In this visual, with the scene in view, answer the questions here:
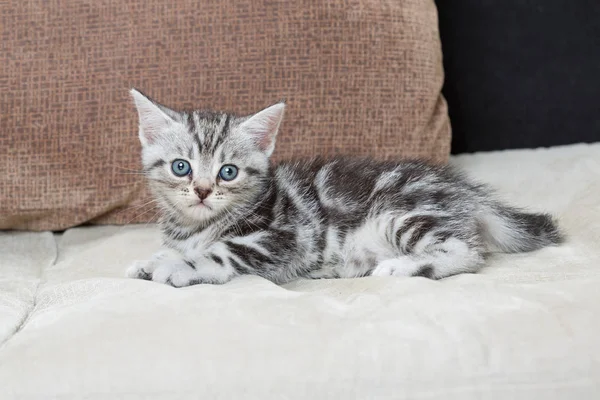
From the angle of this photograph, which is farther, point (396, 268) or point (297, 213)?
point (297, 213)

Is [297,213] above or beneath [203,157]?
beneath

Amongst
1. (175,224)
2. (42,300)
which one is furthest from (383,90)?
(42,300)

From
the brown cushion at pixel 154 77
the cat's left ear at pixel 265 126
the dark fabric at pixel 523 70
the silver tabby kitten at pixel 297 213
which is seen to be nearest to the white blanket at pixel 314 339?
the silver tabby kitten at pixel 297 213

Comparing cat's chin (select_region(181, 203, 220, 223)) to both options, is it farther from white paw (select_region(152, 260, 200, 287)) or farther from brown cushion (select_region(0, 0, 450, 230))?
brown cushion (select_region(0, 0, 450, 230))

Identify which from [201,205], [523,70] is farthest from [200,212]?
[523,70]

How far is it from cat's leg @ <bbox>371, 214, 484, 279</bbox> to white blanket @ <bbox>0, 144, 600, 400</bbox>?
2.7 inches

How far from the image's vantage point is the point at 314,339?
4.01 feet

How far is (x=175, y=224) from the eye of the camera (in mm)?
1833

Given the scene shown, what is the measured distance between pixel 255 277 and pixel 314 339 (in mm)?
432

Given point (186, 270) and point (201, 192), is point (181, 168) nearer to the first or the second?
point (201, 192)

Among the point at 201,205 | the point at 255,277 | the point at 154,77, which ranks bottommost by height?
the point at 255,277

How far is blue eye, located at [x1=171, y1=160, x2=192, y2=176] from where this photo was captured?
171 cm

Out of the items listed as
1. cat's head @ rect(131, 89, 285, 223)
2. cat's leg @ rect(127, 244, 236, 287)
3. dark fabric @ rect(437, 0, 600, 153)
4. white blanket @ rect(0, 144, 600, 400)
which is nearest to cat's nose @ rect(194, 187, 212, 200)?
cat's head @ rect(131, 89, 285, 223)

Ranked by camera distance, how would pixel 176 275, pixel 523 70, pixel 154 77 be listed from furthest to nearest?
pixel 523 70 → pixel 154 77 → pixel 176 275
